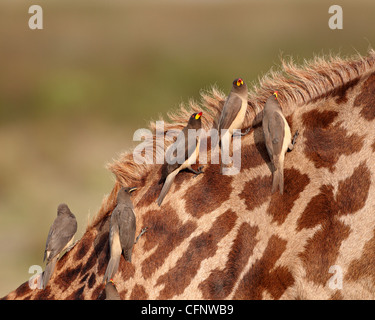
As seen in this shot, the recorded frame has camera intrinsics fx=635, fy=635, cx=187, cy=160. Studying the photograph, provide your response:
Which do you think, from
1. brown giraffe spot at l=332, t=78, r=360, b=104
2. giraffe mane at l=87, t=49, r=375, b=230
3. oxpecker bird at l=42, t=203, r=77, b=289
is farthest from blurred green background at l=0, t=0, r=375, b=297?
brown giraffe spot at l=332, t=78, r=360, b=104

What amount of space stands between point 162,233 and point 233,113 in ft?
3.22

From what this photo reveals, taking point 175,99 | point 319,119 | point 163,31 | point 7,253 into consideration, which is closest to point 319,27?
point 163,31

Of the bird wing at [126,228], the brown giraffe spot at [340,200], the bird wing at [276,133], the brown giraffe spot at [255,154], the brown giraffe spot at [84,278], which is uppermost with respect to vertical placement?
the bird wing at [276,133]

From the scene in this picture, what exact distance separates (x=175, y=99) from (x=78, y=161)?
480cm

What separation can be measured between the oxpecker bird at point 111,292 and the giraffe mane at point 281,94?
708mm

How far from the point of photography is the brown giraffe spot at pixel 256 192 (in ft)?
13.8

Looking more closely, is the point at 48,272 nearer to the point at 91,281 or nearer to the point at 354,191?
the point at 91,281

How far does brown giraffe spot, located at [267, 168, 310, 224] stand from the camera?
4102 millimetres

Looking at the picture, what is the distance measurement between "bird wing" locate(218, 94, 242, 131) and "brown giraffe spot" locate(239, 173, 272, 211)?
46 centimetres

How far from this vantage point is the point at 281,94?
14.8ft

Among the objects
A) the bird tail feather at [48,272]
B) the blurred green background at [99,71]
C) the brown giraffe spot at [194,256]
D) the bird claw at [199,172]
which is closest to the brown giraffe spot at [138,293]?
the brown giraffe spot at [194,256]

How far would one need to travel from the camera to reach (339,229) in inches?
153

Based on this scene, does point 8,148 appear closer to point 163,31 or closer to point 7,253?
point 7,253

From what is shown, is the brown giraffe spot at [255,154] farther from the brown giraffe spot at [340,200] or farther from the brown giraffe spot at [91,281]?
the brown giraffe spot at [91,281]
